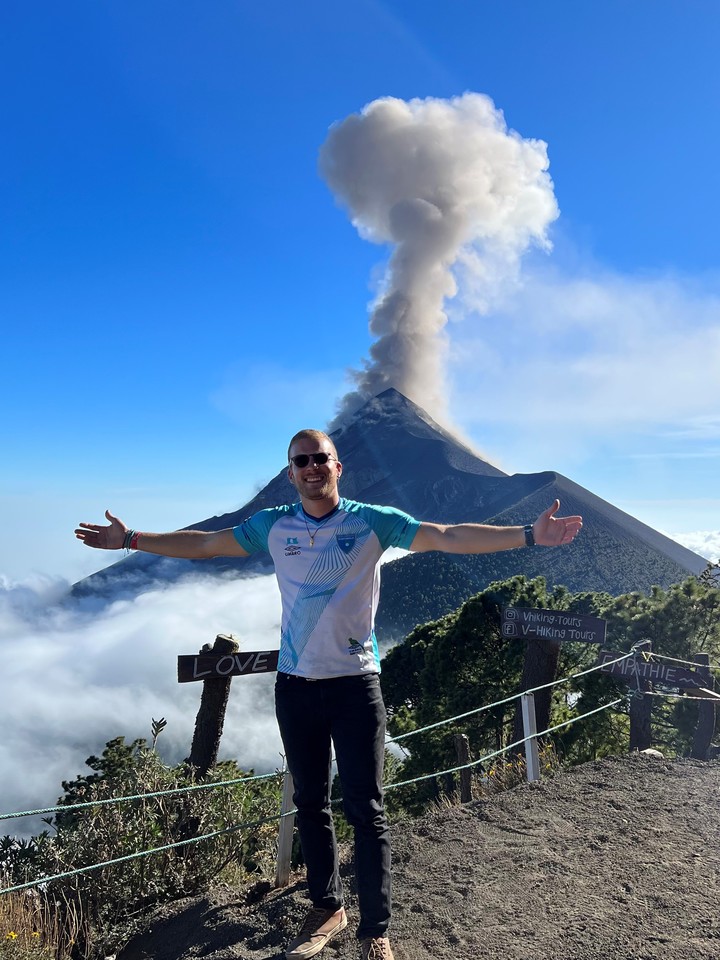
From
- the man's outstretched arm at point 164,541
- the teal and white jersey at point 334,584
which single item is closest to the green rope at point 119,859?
the teal and white jersey at point 334,584

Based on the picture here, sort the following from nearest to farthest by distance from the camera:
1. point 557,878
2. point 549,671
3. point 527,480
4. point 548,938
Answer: point 548,938, point 557,878, point 549,671, point 527,480

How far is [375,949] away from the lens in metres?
2.55

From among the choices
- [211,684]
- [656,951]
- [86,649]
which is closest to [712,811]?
[656,951]

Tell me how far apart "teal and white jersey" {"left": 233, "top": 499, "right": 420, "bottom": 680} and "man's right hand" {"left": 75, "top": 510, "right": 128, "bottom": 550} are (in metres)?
0.81

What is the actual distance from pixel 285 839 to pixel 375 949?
49.1 inches

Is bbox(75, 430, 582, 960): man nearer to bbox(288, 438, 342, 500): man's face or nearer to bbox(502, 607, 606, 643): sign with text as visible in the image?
bbox(288, 438, 342, 500): man's face

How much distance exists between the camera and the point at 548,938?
283 cm

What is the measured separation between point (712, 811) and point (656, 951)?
6.07 feet

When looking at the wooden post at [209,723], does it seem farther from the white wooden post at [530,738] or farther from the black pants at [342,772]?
the white wooden post at [530,738]

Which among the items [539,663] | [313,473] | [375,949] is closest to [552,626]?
[539,663]

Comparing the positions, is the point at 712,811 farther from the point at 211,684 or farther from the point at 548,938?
the point at 211,684

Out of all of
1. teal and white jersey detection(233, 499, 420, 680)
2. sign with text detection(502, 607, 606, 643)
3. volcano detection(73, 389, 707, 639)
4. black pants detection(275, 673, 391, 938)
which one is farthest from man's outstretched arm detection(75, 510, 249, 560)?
volcano detection(73, 389, 707, 639)

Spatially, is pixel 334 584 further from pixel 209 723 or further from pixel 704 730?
pixel 704 730

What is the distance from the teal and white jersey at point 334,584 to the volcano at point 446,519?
45263 mm
